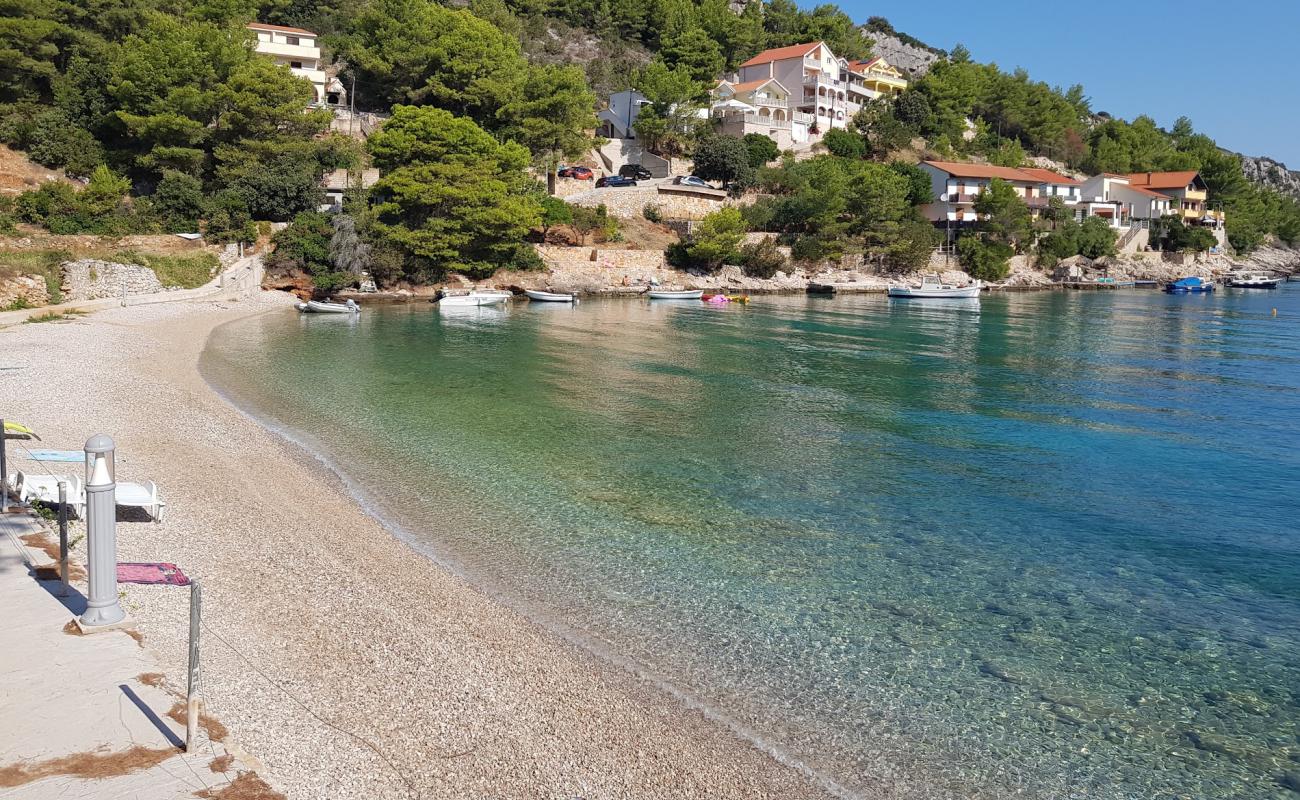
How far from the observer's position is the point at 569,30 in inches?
3755

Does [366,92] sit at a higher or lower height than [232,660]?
higher

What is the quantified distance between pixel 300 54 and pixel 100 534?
67.2m

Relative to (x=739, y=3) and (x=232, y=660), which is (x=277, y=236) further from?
(x=739, y=3)

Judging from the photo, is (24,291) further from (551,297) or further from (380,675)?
(380,675)

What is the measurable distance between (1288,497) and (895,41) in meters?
155

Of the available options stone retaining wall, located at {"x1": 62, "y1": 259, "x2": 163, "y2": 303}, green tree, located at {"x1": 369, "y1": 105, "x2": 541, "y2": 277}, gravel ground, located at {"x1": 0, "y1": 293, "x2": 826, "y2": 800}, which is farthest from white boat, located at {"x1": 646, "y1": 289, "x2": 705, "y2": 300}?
gravel ground, located at {"x1": 0, "y1": 293, "x2": 826, "y2": 800}

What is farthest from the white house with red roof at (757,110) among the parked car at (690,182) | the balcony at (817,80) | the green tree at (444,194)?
the green tree at (444,194)

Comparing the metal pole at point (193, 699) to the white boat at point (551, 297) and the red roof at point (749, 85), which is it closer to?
the white boat at point (551, 297)

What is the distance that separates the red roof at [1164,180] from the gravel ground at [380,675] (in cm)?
10757

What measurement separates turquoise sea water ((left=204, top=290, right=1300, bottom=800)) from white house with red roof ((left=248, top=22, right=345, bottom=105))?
4320cm

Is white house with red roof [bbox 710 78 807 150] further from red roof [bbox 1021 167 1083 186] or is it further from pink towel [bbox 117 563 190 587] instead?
pink towel [bbox 117 563 190 587]

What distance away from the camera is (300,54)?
6347 cm

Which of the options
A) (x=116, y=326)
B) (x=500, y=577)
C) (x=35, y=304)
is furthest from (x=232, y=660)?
(x=35, y=304)

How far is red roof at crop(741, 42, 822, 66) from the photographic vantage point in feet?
287
